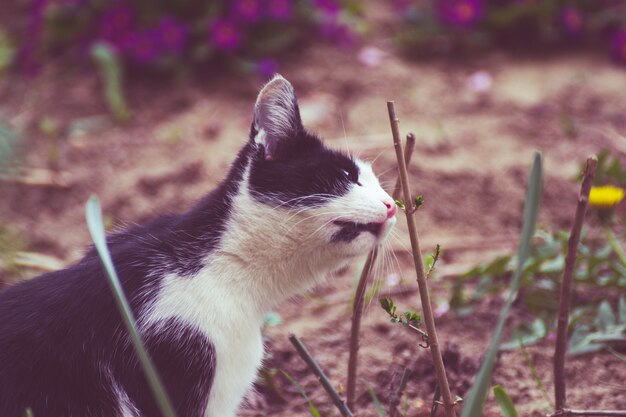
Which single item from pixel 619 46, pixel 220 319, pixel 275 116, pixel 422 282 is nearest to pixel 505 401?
pixel 422 282

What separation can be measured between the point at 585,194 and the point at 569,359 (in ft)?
2.28

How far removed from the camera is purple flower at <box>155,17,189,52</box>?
3.21 m

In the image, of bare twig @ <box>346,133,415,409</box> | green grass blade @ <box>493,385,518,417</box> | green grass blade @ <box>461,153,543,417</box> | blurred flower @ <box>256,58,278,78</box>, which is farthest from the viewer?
blurred flower @ <box>256,58,278,78</box>

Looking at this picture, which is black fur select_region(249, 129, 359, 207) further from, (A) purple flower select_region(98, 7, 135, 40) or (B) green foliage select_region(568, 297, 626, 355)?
(A) purple flower select_region(98, 7, 135, 40)

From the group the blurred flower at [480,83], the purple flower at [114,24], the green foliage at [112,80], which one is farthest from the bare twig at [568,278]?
the purple flower at [114,24]

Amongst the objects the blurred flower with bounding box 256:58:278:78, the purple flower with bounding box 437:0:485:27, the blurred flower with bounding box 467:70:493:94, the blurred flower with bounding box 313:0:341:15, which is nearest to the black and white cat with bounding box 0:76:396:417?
the blurred flower with bounding box 256:58:278:78

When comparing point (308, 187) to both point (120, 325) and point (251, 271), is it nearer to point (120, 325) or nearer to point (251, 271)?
point (251, 271)

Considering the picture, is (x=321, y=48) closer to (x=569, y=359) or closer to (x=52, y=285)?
(x=569, y=359)

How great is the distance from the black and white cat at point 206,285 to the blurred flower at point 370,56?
1.98m

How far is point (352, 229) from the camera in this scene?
1387mm

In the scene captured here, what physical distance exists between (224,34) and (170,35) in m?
0.22

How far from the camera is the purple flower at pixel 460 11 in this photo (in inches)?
136

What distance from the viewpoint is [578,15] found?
11.3 ft

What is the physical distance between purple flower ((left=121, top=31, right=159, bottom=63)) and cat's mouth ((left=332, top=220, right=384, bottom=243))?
2.07m
